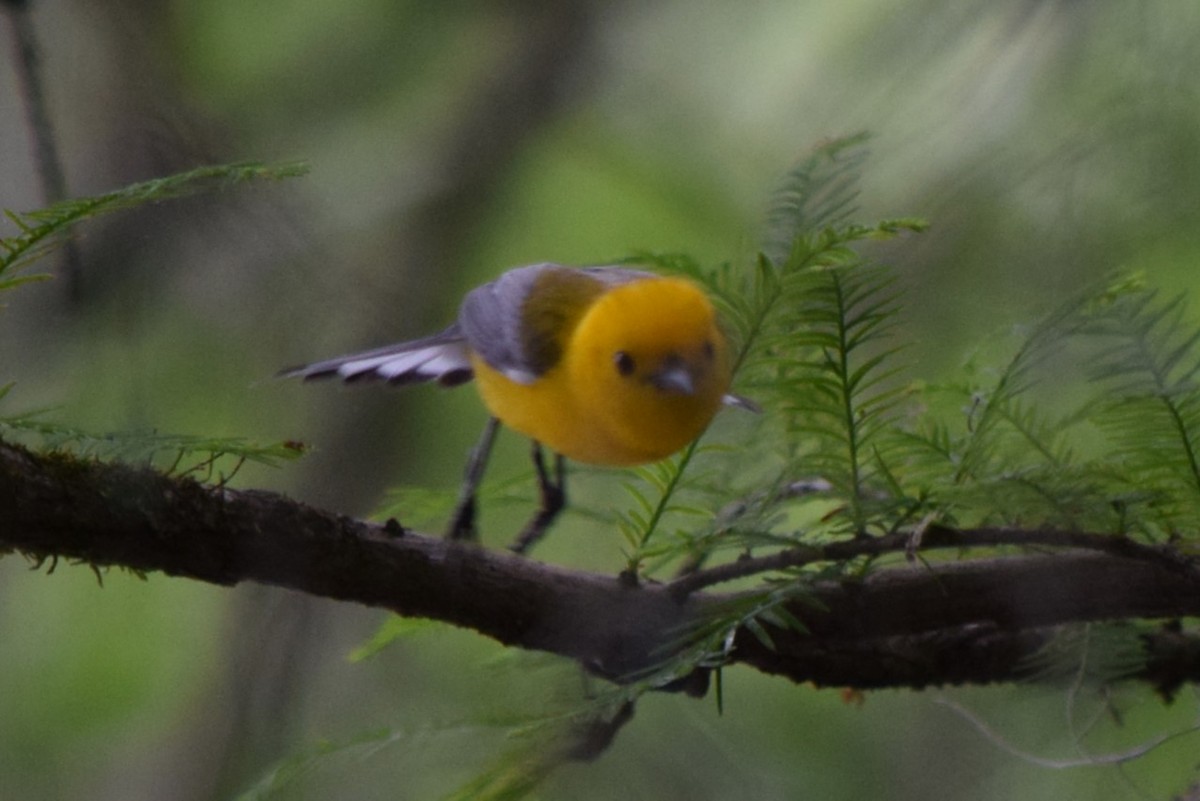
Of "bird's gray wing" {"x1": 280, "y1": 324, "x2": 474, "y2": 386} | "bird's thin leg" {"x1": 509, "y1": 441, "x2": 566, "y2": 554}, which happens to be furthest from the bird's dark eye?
"bird's gray wing" {"x1": 280, "y1": 324, "x2": 474, "y2": 386}

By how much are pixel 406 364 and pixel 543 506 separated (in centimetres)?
38

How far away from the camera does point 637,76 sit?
3.25m

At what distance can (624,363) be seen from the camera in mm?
1438

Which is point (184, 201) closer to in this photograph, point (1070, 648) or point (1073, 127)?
Answer: point (1070, 648)

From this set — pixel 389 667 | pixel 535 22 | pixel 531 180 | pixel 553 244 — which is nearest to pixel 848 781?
pixel 389 667

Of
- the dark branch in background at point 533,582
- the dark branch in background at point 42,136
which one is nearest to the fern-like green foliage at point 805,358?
the dark branch in background at point 533,582

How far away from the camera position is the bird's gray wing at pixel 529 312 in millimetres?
1626

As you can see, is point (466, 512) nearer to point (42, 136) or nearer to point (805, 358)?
point (805, 358)

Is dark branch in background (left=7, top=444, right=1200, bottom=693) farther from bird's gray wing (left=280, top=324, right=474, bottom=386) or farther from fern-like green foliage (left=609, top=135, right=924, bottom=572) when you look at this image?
bird's gray wing (left=280, top=324, right=474, bottom=386)

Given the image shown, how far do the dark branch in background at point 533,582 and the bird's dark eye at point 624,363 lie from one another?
413mm

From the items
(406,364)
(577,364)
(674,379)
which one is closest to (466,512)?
(674,379)

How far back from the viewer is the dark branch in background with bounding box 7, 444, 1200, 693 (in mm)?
864

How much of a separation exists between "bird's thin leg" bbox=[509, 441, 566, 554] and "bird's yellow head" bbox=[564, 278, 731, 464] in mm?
65

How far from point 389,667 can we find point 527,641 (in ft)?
3.70
